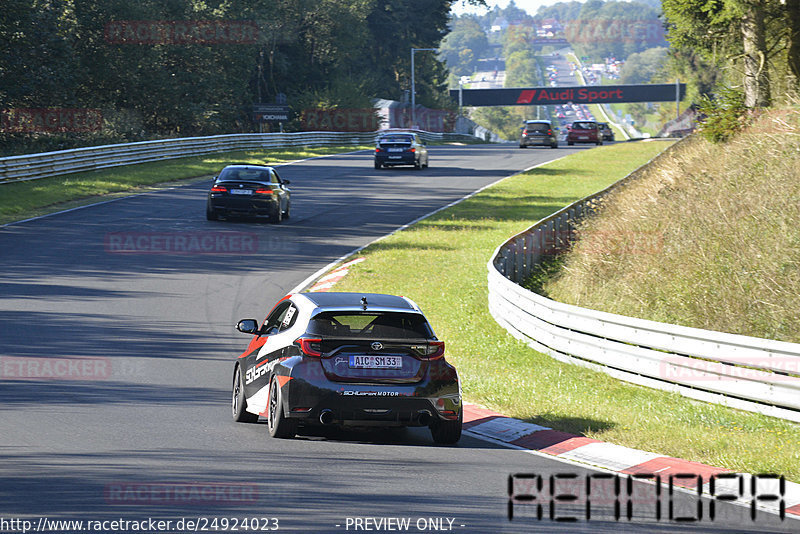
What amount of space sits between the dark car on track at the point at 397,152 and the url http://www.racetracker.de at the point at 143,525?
37756mm

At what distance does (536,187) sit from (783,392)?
29754 mm

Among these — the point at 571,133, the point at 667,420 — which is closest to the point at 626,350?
the point at 667,420

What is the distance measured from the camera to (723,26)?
38.7 meters

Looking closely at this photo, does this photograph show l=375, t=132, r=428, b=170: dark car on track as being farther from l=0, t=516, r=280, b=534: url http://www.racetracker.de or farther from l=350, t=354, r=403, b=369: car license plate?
l=0, t=516, r=280, b=534: url http://www.racetracker.de

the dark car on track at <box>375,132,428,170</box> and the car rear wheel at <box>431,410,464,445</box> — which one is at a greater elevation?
the dark car on track at <box>375,132,428,170</box>

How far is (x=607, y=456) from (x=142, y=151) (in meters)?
37.2

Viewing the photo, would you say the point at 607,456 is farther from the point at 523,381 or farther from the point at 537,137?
the point at 537,137

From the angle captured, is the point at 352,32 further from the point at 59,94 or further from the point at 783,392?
the point at 783,392

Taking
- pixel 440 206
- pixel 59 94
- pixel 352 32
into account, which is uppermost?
pixel 352 32

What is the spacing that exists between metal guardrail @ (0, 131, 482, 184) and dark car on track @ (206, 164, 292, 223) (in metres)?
9.06

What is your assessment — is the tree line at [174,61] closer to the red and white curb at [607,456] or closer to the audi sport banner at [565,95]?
the audi sport banner at [565,95]

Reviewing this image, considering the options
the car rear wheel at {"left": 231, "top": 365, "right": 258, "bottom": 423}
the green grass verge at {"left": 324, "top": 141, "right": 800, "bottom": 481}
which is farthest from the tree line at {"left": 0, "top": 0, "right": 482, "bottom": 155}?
the car rear wheel at {"left": 231, "top": 365, "right": 258, "bottom": 423}

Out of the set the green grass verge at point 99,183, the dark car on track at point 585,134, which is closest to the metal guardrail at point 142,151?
the green grass verge at point 99,183

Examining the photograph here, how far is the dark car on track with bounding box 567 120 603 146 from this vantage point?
68.8 meters
